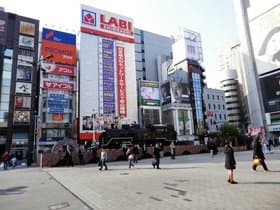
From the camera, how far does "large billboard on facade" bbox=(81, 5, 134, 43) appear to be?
58.5m

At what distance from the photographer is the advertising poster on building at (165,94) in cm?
6500

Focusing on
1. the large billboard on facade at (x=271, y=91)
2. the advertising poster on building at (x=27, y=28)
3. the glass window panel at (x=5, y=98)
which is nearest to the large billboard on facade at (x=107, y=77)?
the advertising poster on building at (x=27, y=28)

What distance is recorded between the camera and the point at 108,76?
58.4 metres

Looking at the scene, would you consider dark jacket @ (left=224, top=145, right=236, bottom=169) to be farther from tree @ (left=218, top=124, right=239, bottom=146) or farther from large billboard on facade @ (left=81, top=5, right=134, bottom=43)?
large billboard on facade @ (left=81, top=5, right=134, bottom=43)

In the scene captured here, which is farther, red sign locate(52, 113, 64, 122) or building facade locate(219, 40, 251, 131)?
building facade locate(219, 40, 251, 131)

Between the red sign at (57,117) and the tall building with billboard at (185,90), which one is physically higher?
the tall building with billboard at (185,90)

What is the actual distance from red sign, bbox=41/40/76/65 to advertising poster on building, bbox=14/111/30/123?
12.8m

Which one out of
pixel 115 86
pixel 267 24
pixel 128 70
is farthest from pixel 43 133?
pixel 267 24

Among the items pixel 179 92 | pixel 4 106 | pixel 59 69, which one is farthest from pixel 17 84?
pixel 179 92

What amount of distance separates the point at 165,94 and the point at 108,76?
17.0m

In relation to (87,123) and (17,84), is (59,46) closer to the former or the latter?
(17,84)

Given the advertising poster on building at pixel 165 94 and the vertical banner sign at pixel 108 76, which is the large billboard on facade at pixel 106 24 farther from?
the advertising poster on building at pixel 165 94

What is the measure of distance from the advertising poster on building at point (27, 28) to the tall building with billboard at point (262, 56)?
183ft

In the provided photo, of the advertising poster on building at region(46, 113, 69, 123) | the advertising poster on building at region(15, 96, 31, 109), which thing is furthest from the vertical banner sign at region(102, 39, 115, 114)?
the advertising poster on building at region(15, 96, 31, 109)
